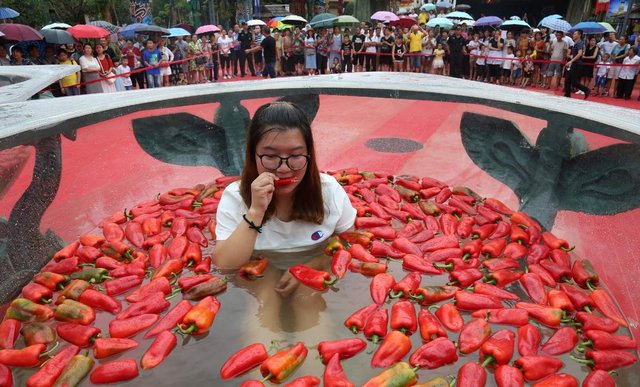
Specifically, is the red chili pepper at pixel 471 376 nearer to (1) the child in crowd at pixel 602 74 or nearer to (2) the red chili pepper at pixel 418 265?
(2) the red chili pepper at pixel 418 265

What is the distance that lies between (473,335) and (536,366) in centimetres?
29

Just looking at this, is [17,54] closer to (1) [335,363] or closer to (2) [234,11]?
(1) [335,363]

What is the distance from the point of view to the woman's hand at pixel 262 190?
217 cm

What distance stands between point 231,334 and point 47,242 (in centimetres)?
170

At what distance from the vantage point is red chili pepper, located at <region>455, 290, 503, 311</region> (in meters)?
2.45

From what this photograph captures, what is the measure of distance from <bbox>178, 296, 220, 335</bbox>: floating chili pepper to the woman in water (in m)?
0.26

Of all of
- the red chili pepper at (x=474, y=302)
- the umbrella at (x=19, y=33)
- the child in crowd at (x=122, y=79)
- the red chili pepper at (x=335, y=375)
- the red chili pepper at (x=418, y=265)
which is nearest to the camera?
the red chili pepper at (x=335, y=375)

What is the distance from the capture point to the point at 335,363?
6.56 ft

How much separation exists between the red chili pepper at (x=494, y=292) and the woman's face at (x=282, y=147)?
122 cm

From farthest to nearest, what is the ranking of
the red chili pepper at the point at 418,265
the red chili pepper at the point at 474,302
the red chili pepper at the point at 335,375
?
1. the red chili pepper at the point at 418,265
2. the red chili pepper at the point at 474,302
3. the red chili pepper at the point at 335,375

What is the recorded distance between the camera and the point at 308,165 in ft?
7.89

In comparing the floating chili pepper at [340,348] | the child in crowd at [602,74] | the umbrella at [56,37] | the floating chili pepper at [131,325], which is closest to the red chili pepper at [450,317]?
the floating chili pepper at [340,348]

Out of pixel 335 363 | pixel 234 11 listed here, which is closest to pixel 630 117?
pixel 335 363

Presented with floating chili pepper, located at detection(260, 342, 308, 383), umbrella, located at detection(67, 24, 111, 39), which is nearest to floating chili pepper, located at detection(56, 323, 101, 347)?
floating chili pepper, located at detection(260, 342, 308, 383)
